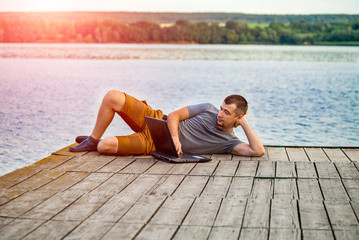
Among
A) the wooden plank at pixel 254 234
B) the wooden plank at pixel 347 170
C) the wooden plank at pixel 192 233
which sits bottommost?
the wooden plank at pixel 347 170

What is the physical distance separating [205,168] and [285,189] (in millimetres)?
912

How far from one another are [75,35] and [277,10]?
93.3ft

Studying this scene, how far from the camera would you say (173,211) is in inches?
131

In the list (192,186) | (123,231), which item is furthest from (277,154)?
(123,231)

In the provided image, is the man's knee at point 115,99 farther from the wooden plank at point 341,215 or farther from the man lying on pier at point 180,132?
the wooden plank at point 341,215

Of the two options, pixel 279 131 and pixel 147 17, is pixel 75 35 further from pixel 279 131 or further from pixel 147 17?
pixel 279 131

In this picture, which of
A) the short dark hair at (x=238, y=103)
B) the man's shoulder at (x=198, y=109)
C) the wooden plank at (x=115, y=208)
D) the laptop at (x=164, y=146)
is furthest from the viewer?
the man's shoulder at (x=198, y=109)

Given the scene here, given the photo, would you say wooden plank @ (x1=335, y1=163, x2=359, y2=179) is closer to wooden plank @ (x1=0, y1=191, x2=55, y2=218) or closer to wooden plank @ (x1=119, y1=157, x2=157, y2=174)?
wooden plank @ (x1=119, y1=157, x2=157, y2=174)

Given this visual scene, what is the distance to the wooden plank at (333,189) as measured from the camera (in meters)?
3.68

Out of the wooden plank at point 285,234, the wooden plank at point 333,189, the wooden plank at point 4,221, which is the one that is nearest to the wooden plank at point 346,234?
the wooden plank at point 285,234

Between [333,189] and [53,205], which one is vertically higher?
[53,205]

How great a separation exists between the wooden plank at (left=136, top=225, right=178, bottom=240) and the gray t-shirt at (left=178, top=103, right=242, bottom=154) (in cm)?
224

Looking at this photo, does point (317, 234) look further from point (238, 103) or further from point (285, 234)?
point (238, 103)

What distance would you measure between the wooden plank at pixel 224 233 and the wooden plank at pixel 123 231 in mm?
445
